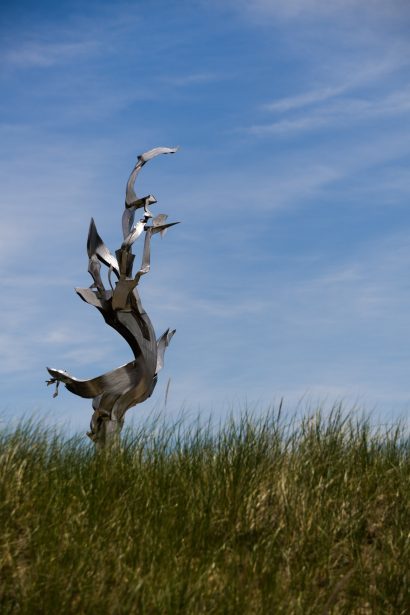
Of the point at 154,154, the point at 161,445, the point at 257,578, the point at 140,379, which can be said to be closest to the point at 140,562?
the point at 257,578

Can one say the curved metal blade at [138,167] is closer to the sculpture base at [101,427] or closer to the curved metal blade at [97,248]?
the curved metal blade at [97,248]

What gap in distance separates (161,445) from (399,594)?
237 cm

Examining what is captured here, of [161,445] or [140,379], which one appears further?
[140,379]

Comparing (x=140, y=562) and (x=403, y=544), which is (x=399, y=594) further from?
(x=140, y=562)

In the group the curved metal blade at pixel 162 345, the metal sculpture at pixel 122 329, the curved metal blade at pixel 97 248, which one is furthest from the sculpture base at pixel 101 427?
the curved metal blade at pixel 97 248

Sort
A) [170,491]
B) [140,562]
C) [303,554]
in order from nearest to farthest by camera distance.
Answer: [140,562]
[303,554]
[170,491]

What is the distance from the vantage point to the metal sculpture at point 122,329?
9.78 m

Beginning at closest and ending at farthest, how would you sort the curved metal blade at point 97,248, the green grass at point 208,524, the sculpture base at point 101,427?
1. the green grass at point 208,524
2. the sculpture base at point 101,427
3. the curved metal blade at point 97,248

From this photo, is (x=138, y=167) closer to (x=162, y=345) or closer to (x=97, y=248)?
(x=97, y=248)

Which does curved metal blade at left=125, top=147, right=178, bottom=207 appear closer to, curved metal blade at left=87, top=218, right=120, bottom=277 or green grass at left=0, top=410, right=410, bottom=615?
curved metal blade at left=87, top=218, right=120, bottom=277

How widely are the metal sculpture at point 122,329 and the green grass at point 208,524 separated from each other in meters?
1.96

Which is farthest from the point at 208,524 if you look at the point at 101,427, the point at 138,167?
the point at 138,167

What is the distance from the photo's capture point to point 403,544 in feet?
22.4

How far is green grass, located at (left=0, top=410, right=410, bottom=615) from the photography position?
18.6ft
